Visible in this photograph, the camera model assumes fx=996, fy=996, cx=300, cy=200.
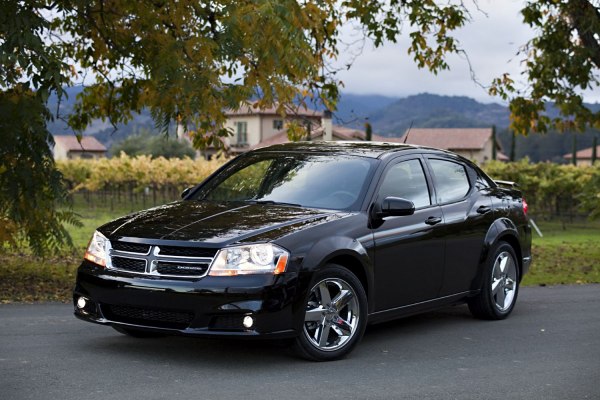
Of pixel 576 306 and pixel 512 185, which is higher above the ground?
pixel 512 185

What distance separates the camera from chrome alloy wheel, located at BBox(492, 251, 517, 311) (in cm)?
978

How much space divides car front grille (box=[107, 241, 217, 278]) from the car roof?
2089 mm

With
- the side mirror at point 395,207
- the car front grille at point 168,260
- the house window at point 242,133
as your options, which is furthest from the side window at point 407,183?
the house window at point 242,133

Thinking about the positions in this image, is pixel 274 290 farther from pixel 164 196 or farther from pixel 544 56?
pixel 164 196

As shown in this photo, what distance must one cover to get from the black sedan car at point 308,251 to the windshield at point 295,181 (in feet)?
0.04

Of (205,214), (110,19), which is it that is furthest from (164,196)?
(205,214)

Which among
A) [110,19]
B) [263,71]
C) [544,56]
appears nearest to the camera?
[263,71]

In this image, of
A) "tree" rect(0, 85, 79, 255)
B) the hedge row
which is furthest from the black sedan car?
the hedge row

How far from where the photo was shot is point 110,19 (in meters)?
12.8

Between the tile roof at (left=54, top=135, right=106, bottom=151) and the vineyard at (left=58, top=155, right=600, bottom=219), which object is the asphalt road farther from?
the tile roof at (left=54, top=135, right=106, bottom=151)

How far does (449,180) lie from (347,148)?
1161mm

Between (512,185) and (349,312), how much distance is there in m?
4.03

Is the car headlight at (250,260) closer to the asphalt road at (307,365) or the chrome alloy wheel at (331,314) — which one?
the chrome alloy wheel at (331,314)

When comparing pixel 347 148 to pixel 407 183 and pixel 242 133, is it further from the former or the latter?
pixel 242 133
